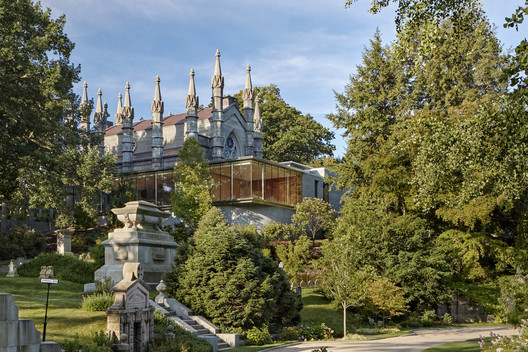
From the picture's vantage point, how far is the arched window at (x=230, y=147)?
7469cm

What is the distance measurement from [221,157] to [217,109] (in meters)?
6.36

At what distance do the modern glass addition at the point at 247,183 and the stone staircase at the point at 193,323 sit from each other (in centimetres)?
3090

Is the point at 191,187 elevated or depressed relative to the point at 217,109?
depressed

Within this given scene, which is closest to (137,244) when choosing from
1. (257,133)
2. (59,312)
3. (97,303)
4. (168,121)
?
(97,303)

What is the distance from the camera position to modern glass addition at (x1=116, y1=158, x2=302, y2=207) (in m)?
53.6

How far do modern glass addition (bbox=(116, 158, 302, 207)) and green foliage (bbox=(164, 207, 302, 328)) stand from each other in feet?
93.5

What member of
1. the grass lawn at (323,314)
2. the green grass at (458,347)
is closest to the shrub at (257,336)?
the grass lawn at (323,314)

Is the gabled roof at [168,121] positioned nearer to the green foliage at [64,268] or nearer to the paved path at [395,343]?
the green foliage at [64,268]

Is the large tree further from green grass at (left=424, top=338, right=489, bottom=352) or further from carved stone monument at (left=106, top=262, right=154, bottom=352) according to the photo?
green grass at (left=424, top=338, right=489, bottom=352)

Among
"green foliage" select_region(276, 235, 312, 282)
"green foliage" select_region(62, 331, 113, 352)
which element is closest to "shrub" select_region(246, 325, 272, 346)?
"green foliage" select_region(62, 331, 113, 352)

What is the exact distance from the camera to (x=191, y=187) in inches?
1912

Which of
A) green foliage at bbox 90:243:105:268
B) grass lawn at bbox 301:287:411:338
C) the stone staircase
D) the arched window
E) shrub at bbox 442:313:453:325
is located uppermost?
the arched window

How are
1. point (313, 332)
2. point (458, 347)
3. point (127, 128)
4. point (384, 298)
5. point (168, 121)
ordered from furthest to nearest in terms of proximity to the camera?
point (168, 121)
point (127, 128)
point (384, 298)
point (313, 332)
point (458, 347)

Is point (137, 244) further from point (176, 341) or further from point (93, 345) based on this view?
point (93, 345)
